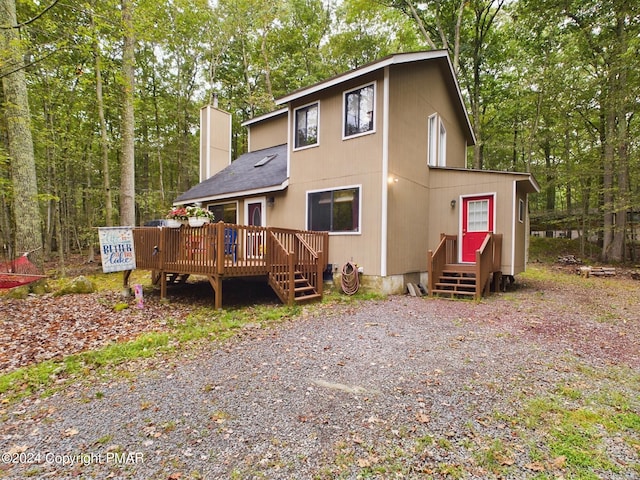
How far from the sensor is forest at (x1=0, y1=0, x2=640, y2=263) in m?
10.3

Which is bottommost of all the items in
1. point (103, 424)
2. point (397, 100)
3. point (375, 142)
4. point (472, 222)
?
point (103, 424)

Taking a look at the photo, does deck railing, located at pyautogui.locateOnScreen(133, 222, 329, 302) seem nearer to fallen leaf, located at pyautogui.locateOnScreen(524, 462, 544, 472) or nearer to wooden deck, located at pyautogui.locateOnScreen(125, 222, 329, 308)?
wooden deck, located at pyautogui.locateOnScreen(125, 222, 329, 308)

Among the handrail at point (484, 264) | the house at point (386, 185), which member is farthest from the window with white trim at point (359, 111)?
the handrail at point (484, 264)

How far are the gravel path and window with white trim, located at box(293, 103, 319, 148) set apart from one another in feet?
21.3

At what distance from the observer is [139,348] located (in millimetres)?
4504

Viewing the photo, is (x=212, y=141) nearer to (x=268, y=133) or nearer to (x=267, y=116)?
(x=268, y=133)

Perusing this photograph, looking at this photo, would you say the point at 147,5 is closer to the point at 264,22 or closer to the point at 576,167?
the point at 264,22

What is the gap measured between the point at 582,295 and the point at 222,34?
2131 centimetres

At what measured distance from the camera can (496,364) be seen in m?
3.84

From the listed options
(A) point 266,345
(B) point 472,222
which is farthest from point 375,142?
(A) point 266,345

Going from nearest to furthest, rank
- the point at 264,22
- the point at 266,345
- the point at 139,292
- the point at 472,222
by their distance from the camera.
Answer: the point at 266,345, the point at 139,292, the point at 472,222, the point at 264,22

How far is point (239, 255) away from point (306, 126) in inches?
191

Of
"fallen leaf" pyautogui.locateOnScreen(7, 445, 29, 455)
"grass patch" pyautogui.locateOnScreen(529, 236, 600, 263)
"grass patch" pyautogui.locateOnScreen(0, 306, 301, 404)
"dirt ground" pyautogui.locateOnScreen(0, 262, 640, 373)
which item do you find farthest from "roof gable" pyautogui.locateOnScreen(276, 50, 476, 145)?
"grass patch" pyautogui.locateOnScreen(529, 236, 600, 263)

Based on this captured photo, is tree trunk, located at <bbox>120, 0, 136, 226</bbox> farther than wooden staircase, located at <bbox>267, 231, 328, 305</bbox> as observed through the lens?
Yes
